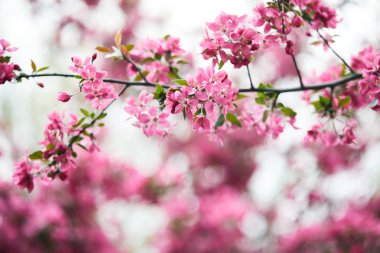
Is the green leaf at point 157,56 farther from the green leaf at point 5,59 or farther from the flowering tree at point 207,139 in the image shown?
the green leaf at point 5,59

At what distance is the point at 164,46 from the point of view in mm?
1889

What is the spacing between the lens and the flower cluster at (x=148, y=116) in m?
1.53

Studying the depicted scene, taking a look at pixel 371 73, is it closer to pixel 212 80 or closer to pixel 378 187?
pixel 212 80

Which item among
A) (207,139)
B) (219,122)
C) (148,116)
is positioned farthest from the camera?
(207,139)

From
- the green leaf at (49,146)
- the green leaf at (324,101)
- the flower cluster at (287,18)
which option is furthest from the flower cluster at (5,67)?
the green leaf at (324,101)

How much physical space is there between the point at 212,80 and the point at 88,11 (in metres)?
3.87

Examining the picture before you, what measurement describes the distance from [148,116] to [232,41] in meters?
0.44

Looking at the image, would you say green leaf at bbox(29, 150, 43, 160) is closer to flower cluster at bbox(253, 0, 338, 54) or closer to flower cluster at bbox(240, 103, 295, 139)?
flower cluster at bbox(240, 103, 295, 139)

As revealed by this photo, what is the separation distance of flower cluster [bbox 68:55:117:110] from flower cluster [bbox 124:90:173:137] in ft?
0.39

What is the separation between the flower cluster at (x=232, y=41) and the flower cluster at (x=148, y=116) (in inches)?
11.7

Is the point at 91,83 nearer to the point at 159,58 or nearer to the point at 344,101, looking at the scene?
the point at 159,58

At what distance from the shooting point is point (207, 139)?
523cm

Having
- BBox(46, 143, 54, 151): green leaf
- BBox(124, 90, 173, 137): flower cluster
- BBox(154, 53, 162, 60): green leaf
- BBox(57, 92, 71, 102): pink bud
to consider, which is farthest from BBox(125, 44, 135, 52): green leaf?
BBox(46, 143, 54, 151): green leaf

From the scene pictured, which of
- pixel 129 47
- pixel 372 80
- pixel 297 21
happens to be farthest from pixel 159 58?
pixel 372 80
